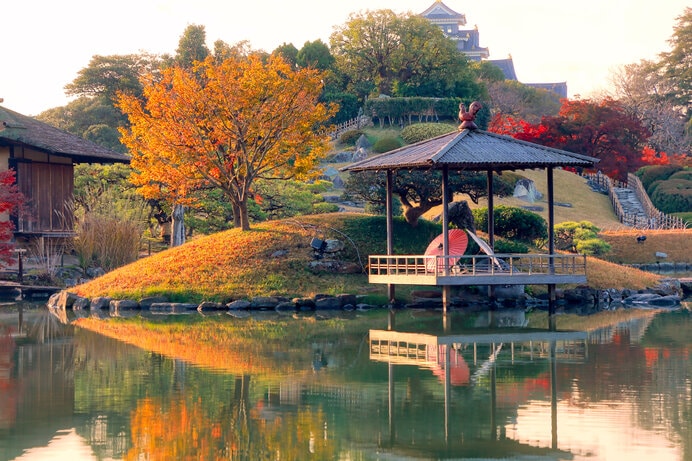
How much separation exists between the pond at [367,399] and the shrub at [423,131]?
3538 centimetres

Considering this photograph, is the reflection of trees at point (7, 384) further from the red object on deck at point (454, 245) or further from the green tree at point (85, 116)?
the green tree at point (85, 116)

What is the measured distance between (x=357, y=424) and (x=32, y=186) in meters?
28.3

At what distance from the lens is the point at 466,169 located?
26.9 metres

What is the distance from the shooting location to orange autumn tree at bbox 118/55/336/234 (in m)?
31.4

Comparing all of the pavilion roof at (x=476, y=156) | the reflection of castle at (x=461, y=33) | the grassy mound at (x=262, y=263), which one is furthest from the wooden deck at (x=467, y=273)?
the reflection of castle at (x=461, y=33)

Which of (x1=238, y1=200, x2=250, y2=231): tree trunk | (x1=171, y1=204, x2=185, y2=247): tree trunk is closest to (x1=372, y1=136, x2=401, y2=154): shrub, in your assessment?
(x1=171, y1=204, x2=185, y2=247): tree trunk

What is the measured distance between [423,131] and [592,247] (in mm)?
19381

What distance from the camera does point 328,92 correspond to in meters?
70.0

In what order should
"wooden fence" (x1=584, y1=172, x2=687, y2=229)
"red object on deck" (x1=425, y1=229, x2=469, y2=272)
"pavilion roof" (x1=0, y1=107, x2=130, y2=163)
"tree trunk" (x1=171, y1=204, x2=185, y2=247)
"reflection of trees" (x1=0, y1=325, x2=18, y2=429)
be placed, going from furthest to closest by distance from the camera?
"wooden fence" (x1=584, y1=172, x2=687, y2=229), "tree trunk" (x1=171, y1=204, x2=185, y2=247), "pavilion roof" (x1=0, y1=107, x2=130, y2=163), "red object on deck" (x1=425, y1=229, x2=469, y2=272), "reflection of trees" (x1=0, y1=325, x2=18, y2=429)

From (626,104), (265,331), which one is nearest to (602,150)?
(626,104)

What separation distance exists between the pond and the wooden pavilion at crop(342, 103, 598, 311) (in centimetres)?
383

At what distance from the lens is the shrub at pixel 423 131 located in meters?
56.2

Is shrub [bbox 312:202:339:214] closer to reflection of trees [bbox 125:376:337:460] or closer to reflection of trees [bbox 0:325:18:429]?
reflection of trees [bbox 0:325:18:429]

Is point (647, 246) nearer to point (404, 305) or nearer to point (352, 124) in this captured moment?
point (404, 305)
